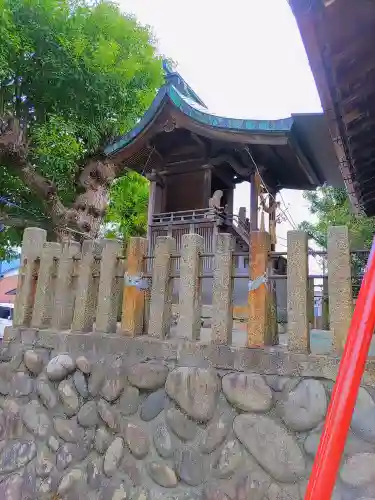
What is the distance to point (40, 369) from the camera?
11.0 feet

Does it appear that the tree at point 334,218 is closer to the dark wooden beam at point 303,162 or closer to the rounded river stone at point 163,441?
the dark wooden beam at point 303,162

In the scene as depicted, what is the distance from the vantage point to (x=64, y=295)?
11.7 feet

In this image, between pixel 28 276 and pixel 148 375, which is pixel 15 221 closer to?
pixel 28 276

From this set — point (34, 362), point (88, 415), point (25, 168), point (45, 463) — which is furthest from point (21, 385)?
point (25, 168)

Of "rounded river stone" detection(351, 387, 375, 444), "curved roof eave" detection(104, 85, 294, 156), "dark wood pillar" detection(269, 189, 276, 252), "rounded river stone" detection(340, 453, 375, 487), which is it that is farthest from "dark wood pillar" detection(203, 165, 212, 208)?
"rounded river stone" detection(340, 453, 375, 487)

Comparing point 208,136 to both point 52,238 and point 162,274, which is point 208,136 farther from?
point 52,238

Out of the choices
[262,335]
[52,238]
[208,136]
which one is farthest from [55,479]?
[52,238]

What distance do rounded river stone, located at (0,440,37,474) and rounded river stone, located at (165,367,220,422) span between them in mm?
1498

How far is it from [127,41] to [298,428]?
37.6 feet

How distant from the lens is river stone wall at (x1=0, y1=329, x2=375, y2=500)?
2.20m

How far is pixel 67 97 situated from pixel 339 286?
970 cm

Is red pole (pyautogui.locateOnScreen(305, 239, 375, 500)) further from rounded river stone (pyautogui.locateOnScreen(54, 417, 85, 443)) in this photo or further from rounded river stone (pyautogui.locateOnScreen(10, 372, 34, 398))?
rounded river stone (pyautogui.locateOnScreen(10, 372, 34, 398))

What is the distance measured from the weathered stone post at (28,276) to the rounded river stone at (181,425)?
2.05m

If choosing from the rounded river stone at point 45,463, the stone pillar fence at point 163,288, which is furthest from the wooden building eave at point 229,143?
the rounded river stone at point 45,463
